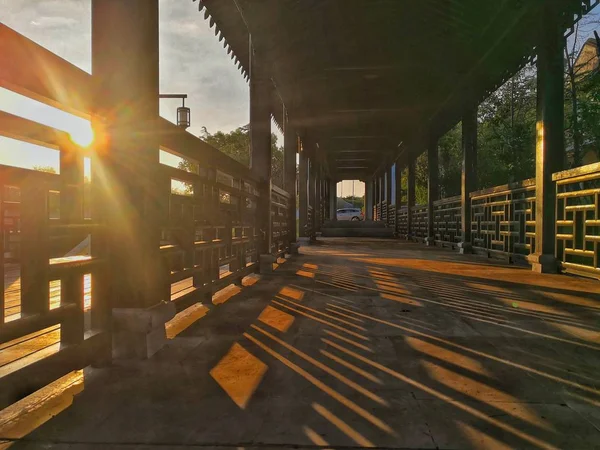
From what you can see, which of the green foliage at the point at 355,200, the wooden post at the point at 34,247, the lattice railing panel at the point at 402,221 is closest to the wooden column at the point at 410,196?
the lattice railing panel at the point at 402,221

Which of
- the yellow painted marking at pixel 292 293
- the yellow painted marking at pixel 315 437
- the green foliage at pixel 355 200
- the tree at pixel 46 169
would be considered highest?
the green foliage at pixel 355 200

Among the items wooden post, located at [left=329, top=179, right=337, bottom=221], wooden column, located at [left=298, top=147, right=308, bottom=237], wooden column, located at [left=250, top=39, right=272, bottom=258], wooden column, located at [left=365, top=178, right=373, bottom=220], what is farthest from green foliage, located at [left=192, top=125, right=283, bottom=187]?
wooden column, located at [left=250, top=39, right=272, bottom=258]

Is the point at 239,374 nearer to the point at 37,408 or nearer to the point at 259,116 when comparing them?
the point at 37,408

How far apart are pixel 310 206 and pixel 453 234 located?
24.2 ft

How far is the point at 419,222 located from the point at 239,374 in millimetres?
14301

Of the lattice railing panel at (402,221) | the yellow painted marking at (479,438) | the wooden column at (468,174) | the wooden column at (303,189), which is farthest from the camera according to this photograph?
the lattice railing panel at (402,221)

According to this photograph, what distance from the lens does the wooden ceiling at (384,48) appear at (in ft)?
20.7

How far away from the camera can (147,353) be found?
2332 millimetres

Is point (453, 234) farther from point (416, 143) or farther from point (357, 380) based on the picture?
point (357, 380)

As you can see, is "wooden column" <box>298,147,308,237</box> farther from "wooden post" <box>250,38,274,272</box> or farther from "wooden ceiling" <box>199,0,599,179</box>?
"wooden post" <box>250,38,274,272</box>

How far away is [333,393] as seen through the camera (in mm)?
1849

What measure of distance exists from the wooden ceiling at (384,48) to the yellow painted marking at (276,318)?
4494mm

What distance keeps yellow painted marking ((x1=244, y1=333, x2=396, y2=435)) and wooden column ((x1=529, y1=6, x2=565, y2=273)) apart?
17.8ft

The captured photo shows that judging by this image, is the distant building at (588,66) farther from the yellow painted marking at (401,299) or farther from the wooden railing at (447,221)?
the yellow painted marking at (401,299)
